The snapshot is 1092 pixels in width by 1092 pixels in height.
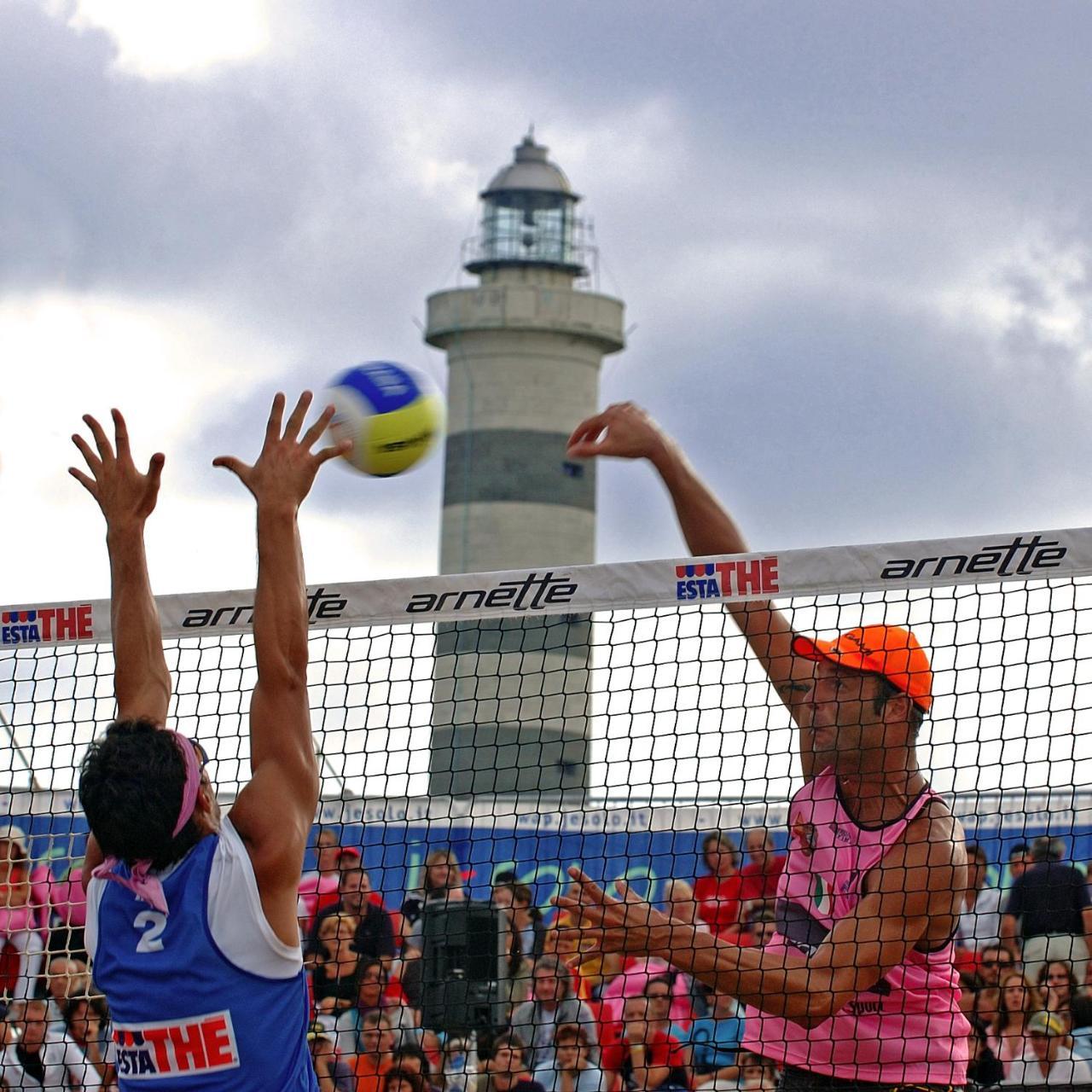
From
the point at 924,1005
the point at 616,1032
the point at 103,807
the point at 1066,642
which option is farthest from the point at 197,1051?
the point at 616,1032

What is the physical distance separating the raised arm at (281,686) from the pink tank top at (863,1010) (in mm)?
1597

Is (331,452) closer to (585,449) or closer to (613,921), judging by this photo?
(585,449)

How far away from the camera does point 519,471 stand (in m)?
36.7

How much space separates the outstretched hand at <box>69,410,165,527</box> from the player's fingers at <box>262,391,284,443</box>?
→ 1.65 feet

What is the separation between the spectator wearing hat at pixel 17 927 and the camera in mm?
8047

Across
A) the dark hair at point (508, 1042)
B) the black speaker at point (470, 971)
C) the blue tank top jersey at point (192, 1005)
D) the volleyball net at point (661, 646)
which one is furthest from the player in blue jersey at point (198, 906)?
the dark hair at point (508, 1042)

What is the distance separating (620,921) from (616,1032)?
6.63 meters

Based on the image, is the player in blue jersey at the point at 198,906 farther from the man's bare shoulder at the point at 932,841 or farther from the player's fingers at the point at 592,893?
the man's bare shoulder at the point at 932,841

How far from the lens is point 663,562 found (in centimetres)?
635

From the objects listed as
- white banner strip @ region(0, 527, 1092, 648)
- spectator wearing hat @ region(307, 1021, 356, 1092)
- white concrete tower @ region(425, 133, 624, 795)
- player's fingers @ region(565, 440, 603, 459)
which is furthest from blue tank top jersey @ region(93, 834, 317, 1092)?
white concrete tower @ region(425, 133, 624, 795)

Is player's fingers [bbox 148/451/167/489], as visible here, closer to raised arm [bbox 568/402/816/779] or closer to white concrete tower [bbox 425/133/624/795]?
raised arm [bbox 568/402/816/779]

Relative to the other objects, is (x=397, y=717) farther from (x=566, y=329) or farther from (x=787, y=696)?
(x=566, y=329)

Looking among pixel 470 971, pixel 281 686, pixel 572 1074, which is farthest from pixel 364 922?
pixel 281 686

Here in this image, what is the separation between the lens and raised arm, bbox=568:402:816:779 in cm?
579
